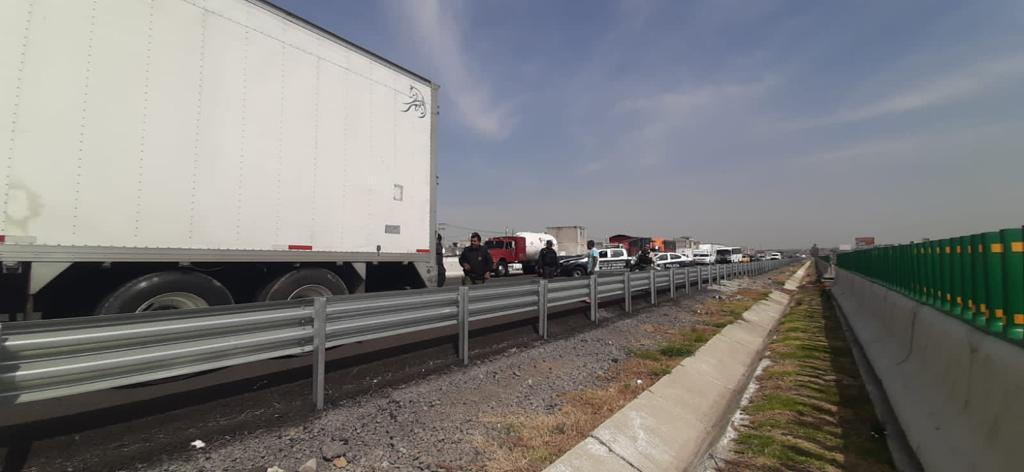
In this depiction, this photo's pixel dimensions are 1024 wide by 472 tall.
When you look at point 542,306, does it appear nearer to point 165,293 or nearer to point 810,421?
point 810,421

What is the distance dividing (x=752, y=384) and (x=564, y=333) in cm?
276

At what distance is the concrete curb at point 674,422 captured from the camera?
3578 mm

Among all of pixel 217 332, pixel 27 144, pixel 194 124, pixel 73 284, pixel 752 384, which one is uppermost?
pixel 194 124

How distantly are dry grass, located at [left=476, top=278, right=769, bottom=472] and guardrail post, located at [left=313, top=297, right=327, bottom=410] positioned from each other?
140 cm

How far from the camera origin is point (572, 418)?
402 centimetres

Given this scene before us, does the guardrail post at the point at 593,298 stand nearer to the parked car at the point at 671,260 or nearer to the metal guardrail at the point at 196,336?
the metal guardrail at the point at 196,336

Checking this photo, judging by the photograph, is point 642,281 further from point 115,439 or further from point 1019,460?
point 115,439

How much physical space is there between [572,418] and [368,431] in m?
1.72

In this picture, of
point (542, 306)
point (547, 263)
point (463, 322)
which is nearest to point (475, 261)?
point (542, 306)

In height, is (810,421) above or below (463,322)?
below

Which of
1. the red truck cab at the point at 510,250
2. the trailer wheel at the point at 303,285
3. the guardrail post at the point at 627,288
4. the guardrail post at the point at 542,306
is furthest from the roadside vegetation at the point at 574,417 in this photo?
the red truck cab at the point at 510,250

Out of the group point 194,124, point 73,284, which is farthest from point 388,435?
point 194,124

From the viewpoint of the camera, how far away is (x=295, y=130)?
Answer: 18.5 ft

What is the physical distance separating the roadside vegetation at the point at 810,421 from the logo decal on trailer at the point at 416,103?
605 centimetres
